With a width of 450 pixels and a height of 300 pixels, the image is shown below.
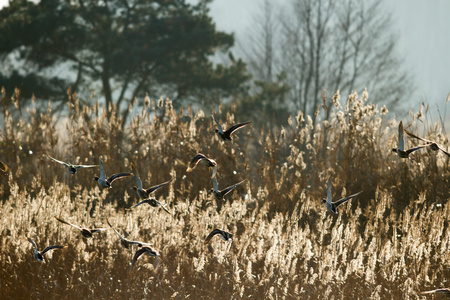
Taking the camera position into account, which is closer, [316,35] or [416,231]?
[416,231]

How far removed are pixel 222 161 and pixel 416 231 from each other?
9.31 feet

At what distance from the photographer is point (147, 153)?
6199mm

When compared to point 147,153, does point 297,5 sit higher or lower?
higher

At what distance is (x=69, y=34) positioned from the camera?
1633 centimetres

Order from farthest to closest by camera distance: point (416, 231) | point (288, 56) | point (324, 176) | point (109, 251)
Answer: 1. point (288, 56)
2. point (324, 176)
3. point (109, 251)
4. point (416, 231)

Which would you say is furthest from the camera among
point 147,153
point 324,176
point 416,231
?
point 147,153

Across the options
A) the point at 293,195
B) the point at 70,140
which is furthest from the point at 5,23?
the point at 293,195

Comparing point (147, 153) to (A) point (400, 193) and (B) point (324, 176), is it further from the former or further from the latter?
(A) point (400, 193)

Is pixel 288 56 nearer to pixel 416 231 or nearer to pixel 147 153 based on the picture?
pixel 147 153

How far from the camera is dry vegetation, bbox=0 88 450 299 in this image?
3.24 meters

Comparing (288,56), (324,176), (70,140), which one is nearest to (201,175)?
(324,176)

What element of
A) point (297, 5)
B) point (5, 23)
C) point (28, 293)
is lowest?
point (28, 293)

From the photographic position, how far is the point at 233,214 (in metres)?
4.61

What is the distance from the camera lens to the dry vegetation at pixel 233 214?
3238 millimetres
